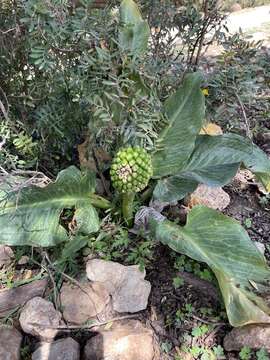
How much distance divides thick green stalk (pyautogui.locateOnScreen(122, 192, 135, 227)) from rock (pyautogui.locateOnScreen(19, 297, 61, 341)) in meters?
0.52

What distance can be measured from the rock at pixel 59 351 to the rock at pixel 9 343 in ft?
0.28

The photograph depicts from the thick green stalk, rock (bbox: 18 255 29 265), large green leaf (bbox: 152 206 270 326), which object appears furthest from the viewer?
rock (bbox: 18 255 29 265)

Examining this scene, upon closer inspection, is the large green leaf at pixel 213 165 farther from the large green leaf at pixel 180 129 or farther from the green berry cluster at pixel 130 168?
the green berry cluster at pixel 130 168

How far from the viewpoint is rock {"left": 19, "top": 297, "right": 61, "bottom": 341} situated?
5.73 ft

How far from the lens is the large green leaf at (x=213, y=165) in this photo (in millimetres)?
1906

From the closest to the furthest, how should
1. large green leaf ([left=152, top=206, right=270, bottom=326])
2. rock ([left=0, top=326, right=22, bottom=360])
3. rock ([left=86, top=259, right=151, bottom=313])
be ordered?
large green leaf ([left=152, top=206, right=270, bottom=326]) < rock ([left=0, top=326, right=22, bottom=360]) < rock ([left=86, top=259, right=151, bottom=313])

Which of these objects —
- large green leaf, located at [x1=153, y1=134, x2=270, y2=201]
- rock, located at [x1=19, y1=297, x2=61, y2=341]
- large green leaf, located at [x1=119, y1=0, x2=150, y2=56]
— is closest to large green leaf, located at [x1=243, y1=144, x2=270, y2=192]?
large green leaf, located at [x1=153, y1=134, x2=270, y2=201]

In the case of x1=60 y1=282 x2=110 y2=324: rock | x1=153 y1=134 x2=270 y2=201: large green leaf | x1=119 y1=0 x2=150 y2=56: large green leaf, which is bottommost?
x1=60 y1=282 x2=110 y2=324: rock

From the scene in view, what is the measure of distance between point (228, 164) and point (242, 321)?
0.69 m

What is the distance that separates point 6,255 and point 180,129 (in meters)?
1.03

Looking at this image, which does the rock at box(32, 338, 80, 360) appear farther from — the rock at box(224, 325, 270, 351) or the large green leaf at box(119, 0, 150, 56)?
the large green leaf at box(119, 0, 150, 56)

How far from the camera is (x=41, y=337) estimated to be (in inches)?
69.0

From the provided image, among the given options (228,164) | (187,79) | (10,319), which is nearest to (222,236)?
(228,164)

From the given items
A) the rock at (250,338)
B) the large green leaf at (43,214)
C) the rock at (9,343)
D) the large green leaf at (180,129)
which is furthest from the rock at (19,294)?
the rock at (250,338)
